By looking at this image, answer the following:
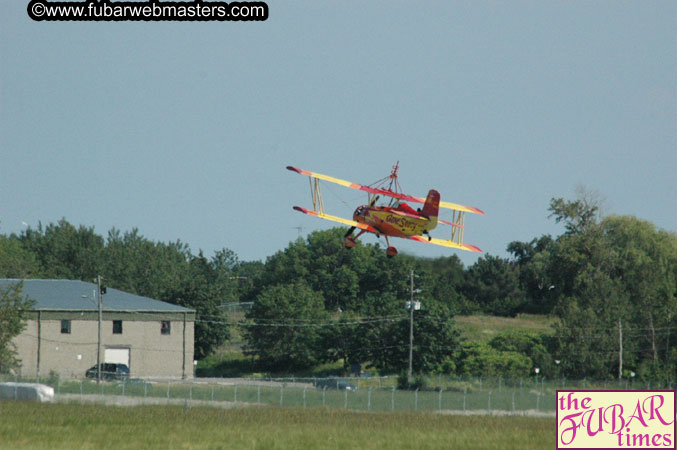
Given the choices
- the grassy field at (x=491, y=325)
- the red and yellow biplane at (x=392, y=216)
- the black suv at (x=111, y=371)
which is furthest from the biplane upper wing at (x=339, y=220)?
the grassy field at (x=491, y=325)

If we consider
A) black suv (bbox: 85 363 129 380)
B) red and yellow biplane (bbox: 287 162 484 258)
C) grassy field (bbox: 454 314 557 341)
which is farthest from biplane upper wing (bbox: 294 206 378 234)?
grassy field (bbox: 454 314 557 341)

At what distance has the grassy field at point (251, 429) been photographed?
37.7 meters

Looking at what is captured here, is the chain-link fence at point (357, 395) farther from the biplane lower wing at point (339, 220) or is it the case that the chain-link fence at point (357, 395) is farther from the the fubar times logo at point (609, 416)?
the the fubar times logo at point (609, 416)

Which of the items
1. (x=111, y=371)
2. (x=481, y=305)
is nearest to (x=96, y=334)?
(x=111, y=371)

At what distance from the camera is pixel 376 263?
12575 centimetres

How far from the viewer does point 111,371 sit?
7906 centimetres

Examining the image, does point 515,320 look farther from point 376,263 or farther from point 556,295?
point 376,263

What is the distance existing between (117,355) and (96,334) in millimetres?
2636

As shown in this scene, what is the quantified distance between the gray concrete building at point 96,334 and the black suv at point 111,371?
67.2 inches

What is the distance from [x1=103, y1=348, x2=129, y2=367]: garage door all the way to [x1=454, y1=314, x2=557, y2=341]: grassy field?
30989mm

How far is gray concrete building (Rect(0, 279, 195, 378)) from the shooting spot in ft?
263

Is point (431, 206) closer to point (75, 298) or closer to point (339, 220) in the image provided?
point (339, 220)

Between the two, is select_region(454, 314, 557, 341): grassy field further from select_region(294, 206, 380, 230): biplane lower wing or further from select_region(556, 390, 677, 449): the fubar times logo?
select_region(556, 390, 677, 449): the fubar times logo

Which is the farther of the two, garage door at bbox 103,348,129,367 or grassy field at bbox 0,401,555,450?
garage door at bbox 103,348,129,367
